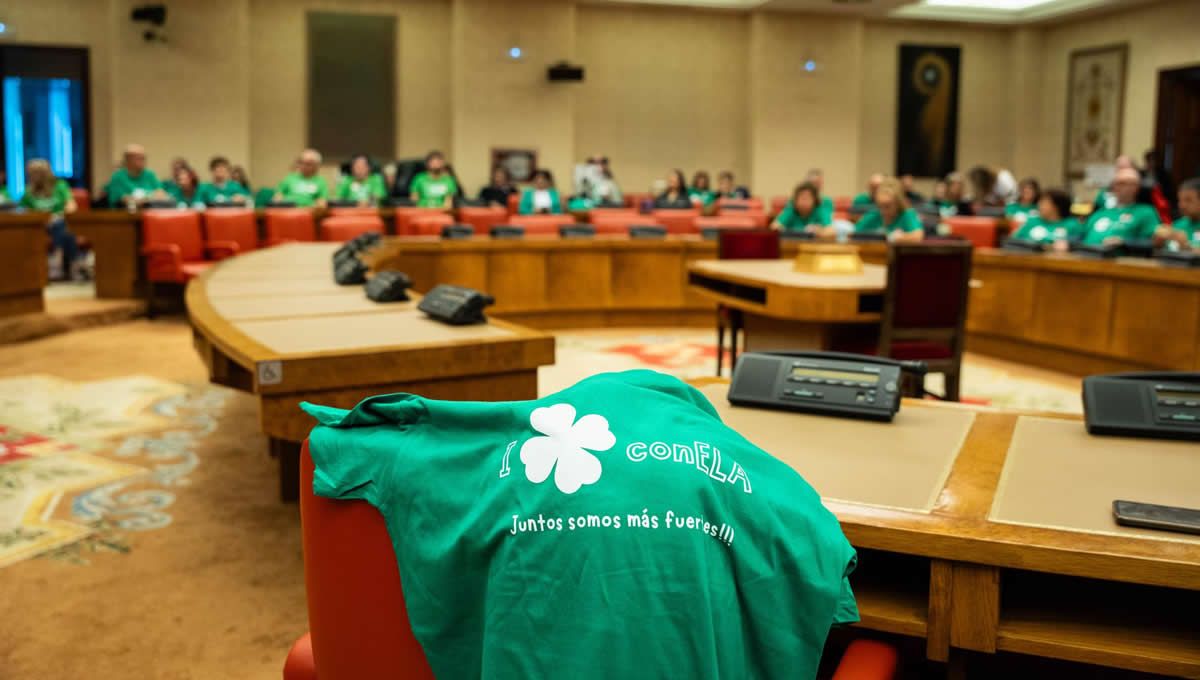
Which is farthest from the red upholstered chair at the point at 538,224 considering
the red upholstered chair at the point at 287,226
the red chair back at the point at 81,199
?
the red chair back at the point at 81,199

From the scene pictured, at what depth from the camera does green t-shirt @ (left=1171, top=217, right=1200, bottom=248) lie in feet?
21.4

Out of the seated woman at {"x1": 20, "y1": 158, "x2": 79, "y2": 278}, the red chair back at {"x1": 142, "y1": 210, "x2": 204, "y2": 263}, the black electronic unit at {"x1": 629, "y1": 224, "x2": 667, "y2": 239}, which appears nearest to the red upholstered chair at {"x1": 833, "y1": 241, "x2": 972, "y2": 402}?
the black electronic unit at {"x1": 629, "y1": 224, "x2": 667, "y2": 239}

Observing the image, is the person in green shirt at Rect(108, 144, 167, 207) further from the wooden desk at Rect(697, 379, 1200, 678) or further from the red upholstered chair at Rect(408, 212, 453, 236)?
the wooden desk at Rect(697, 379, 1200, 678)

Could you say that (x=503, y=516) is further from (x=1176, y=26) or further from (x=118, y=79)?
(x=1176, y=26)

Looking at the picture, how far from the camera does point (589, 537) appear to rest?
92cm

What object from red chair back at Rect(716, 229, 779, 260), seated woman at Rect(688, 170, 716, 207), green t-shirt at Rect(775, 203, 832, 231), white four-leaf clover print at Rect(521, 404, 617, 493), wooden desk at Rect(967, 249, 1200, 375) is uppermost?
seated woman at Rect(688, 170, 716, 207)

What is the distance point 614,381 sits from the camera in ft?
Answer: 3.52

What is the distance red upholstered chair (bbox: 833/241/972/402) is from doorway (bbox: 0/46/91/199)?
13130mm

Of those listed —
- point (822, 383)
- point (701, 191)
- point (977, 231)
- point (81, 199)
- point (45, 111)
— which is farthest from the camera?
point (701, 191)

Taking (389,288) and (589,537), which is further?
(389,288)

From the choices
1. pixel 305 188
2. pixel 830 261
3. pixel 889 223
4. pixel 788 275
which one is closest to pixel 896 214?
pixel 889 223

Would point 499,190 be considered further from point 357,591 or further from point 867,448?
point 357,591

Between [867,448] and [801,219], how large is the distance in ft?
21.4

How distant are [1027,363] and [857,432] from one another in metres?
5.77
